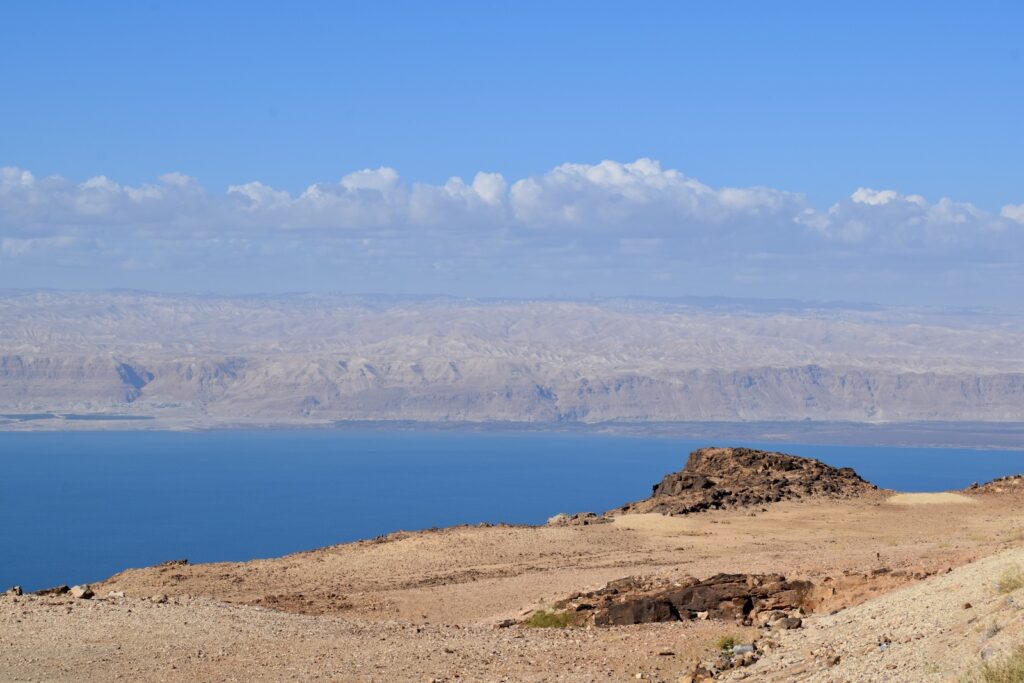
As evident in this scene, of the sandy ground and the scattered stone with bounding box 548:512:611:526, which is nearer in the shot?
the sandy ground

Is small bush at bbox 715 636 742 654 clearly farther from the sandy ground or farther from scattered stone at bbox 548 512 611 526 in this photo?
scattered stone at bbox 548 512 611 526

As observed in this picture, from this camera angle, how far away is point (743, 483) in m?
41.0

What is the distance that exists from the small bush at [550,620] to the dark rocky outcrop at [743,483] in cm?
1502

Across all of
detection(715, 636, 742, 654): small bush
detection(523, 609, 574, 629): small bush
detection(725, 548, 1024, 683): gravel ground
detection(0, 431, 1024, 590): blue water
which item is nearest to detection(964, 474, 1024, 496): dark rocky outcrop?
detection(523, 609, 574, 629): small bush

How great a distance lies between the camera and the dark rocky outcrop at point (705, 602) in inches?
831

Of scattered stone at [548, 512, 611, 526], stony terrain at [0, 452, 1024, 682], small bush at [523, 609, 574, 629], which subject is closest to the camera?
stony terrain at [0, 452, 1024, 682]

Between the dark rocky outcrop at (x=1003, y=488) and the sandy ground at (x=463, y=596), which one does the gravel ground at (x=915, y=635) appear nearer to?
the sandy ground at (x=463, y=596)

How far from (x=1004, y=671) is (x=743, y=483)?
29.1m

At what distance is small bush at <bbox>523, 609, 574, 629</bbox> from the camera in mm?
22252

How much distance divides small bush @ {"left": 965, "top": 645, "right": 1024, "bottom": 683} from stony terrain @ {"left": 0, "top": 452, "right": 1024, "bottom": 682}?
640 mm

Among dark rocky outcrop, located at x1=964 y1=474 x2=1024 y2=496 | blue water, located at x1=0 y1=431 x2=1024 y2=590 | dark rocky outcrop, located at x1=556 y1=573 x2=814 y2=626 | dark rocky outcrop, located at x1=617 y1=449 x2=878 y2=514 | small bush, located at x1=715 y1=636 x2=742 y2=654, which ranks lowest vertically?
blue water, located at x1=0 y1=431 x2=1024 y2=590

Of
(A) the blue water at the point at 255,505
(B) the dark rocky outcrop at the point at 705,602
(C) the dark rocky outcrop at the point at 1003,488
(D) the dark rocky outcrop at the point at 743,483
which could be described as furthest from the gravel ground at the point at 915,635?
(A) the blue water at the point at 255,505

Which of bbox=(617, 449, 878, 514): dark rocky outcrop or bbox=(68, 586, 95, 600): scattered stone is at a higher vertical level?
bbox=(68, 586, 95, 600): scattered stone

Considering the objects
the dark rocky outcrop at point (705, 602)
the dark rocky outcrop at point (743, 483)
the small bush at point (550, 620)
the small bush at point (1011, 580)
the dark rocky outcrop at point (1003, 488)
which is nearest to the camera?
the small bush at point (1011, 580)
